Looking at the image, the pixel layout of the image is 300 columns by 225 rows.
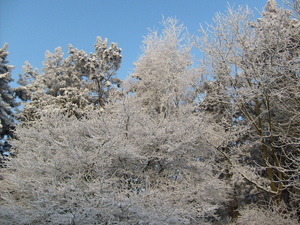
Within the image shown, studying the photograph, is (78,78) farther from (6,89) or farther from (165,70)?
(165,70)

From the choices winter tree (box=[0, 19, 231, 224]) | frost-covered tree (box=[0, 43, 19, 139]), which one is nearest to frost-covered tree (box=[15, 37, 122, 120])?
frost-covered tree (box=[0, 43, 19, 139])

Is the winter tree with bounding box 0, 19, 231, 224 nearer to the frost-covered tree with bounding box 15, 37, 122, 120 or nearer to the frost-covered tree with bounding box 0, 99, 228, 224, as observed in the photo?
the frost-covered tree with bounding box 0, 99, 228, 224

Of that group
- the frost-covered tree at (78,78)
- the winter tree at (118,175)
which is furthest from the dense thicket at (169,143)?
the frost-covered tree at (78,78)

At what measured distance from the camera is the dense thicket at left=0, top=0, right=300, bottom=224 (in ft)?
19.5

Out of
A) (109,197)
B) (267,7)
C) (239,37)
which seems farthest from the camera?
(267,7)

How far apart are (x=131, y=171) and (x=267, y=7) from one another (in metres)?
14.9

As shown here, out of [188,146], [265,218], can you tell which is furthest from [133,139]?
[265,218]

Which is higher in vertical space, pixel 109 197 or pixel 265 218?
pixel 109 197

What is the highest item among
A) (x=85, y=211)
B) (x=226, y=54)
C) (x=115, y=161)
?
(x=226, y=54)

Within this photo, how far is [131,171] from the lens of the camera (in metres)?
7.12

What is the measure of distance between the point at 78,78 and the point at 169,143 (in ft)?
39.1

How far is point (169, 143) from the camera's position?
24.0 feet

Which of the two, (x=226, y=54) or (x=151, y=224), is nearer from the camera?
(x=151, y=224)

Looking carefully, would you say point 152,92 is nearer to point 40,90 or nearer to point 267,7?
point 40,90
